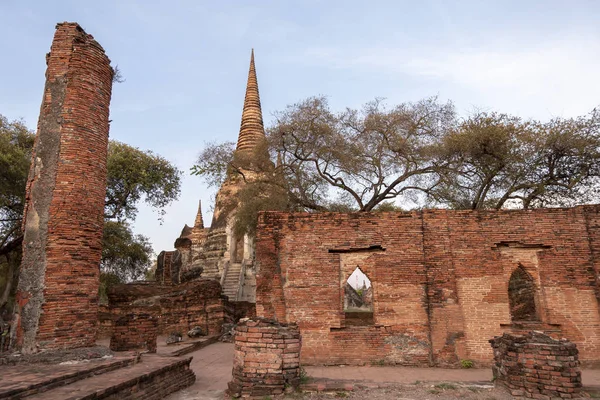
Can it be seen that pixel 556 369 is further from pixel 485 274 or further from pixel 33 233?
pixel 33 233

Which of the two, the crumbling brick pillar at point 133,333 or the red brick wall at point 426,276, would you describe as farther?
the red brick wall at point 426,276

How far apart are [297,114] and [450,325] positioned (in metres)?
8.98

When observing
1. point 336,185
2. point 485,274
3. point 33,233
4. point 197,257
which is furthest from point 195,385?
point 197,257

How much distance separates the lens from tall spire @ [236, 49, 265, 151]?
25438 millimetres

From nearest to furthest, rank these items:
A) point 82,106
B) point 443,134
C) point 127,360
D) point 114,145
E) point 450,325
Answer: point 127,360 → point 82,106 → point 450,325 → point 443,134 → point 114,145

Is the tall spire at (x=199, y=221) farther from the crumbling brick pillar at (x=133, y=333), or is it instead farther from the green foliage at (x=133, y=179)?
the crumbling brick pillar at (x=133, y=333)

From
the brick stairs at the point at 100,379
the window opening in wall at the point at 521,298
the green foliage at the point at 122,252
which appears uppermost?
the green foliage at the point at 122,252

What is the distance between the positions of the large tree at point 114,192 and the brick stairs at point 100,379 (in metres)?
10.5

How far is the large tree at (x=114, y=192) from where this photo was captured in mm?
15094

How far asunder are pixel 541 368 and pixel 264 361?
3.75 metres

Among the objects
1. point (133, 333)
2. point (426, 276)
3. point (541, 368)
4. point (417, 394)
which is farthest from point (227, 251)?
point (541, 368)

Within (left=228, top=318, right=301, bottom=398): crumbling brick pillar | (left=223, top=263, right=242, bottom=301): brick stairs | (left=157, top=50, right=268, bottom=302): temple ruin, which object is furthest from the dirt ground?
(left=223, top=263, right=242, bottom=301): brick stairs

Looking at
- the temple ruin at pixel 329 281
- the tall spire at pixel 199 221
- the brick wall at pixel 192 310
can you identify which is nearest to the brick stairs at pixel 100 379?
the temple ruin at pixel 329 281

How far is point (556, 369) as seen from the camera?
19.1 feet
